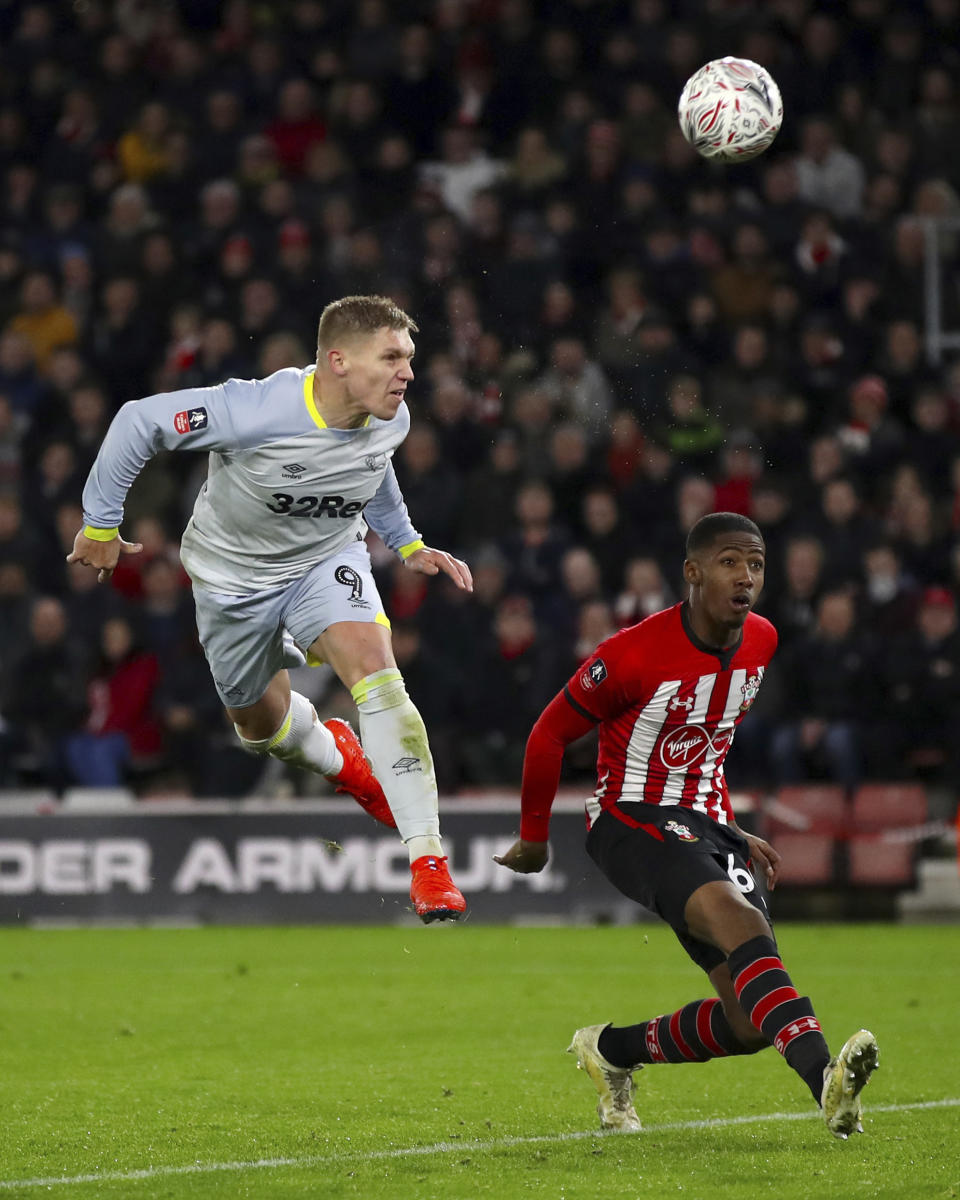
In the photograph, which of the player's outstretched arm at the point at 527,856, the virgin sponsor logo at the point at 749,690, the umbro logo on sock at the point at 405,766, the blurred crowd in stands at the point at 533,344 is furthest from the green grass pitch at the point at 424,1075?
the blurred crowd in stands at the point at 533,344

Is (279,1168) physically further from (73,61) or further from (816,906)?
(73,61)

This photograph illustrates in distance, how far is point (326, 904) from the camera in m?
13.2

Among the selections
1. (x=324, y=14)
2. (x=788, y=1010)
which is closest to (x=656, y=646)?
(x=788, y=1010)

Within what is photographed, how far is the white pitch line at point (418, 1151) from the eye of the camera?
17.9 ft

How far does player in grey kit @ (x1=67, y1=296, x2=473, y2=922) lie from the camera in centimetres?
618

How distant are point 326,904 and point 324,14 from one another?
342 inches

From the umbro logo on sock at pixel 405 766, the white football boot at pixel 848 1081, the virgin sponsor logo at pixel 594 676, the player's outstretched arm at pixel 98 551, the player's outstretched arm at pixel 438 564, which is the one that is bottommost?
the white football boot at pixel 848 1081

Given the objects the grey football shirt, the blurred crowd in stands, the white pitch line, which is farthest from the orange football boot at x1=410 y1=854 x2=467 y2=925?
the blurred crowd in stands

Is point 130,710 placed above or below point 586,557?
Result: below

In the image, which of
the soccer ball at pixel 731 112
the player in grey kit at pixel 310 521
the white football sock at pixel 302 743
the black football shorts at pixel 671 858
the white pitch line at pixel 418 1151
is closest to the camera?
the white pitch line at pixel 418 1151

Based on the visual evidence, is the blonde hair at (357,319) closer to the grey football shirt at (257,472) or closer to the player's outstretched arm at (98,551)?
the grey football shirt at (257,472)

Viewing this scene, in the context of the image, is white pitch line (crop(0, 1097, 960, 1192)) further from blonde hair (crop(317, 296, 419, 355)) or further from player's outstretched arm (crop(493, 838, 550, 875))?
blonde hair (crop(317, 296, 419, 355))

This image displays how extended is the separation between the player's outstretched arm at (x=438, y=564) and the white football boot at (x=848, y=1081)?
219cm

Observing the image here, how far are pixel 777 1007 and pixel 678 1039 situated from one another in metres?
0.76
